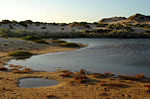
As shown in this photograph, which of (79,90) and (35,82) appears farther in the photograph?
(35,82)

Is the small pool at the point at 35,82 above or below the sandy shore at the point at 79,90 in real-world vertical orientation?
below

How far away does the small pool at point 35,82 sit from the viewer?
11319 mm

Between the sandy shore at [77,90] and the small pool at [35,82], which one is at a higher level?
the sandy shore at [77,90]

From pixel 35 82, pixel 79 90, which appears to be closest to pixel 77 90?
pixel 79 90

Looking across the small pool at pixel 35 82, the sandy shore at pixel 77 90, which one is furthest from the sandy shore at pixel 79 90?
the small pool at pixel 35 82

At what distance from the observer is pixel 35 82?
39.2 ft

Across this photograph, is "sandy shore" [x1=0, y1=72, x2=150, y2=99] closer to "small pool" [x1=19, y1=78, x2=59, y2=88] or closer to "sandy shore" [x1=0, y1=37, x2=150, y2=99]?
"sandy shore" [x1=0, y1=37, x2=150, y2=99]

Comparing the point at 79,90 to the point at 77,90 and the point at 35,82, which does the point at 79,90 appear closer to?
the point at 77,90

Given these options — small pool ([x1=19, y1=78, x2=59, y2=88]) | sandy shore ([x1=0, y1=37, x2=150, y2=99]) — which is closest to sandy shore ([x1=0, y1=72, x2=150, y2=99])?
sandy shore ([x1=0, y1=37, x2=150, y2=99])

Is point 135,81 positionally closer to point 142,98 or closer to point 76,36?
point 142,98

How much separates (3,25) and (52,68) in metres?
51.9

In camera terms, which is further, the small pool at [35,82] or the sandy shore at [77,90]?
the small pool at [35,82]

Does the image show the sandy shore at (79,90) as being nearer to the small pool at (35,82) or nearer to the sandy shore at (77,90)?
the sandy shore at (77,90)

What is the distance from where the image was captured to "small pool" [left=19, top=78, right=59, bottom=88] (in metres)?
11.3
